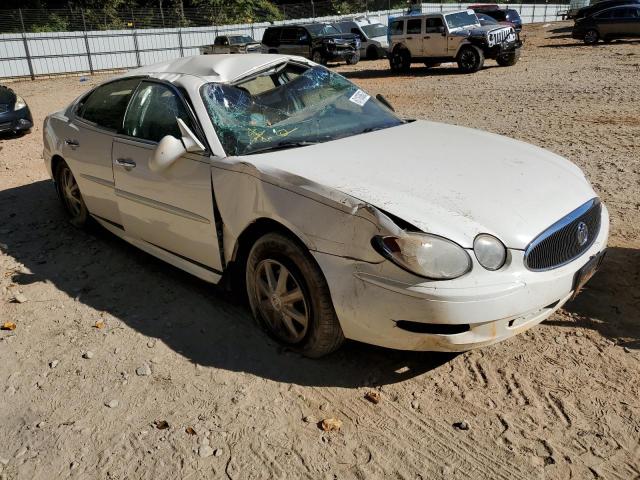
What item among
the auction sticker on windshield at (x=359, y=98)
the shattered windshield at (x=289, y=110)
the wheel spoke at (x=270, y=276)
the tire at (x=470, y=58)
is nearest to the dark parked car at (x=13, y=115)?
the shattered windshield at (x=289, y=110)

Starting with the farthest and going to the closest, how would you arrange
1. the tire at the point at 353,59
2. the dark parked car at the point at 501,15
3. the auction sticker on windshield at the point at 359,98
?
the dark parked car at the point at 501,15, the tire at the point at 353,59, the auction sticker on windshield at the point at 359,98

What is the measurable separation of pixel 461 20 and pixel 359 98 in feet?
54.5

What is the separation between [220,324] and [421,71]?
1840cm

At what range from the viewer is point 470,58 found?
60.1 ft

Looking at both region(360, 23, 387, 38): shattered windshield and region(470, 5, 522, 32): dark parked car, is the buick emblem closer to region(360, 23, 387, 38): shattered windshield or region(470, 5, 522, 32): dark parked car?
region(360, 23, 387, 38): shattered windshield

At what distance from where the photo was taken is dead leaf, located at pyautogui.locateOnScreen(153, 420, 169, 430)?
9.40 feet

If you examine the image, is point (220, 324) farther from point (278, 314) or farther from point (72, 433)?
point (72, 433)

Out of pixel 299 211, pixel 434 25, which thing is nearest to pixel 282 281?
pixel 299 211

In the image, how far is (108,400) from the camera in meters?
3.10

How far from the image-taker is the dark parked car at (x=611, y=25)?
24.9 metres

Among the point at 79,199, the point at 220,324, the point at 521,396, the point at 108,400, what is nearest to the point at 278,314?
the point at 220,324

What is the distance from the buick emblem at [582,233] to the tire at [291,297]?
1337 mm

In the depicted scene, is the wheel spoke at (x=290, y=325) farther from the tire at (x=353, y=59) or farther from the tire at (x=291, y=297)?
the tire at (x=353, y=59)

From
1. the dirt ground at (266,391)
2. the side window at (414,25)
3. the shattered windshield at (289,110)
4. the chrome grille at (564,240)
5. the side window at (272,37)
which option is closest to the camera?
the dirt ground at (266,391)
